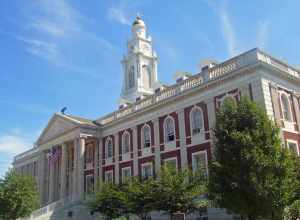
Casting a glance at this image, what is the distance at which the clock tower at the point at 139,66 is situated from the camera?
5606cm

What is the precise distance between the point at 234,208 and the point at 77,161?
77.9 feet

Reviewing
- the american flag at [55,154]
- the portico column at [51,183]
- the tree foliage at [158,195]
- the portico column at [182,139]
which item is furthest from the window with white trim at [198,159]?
the portico column at [51,183]

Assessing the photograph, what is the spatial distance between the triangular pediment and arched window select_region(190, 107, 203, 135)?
14.9 m

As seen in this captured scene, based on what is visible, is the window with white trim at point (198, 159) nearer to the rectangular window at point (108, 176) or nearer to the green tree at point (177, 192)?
the green tree at point (177, 192)

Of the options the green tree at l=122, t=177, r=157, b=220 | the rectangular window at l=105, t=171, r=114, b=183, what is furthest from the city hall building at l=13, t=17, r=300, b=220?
the green tree at l=122, t=177, r=157, b=220

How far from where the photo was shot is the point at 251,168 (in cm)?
1638

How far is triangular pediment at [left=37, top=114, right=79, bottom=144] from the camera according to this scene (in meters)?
39.9

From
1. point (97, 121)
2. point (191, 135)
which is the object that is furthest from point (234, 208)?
point (97, 121)

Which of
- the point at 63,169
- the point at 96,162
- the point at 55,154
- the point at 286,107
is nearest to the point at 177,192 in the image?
the point at 286,107

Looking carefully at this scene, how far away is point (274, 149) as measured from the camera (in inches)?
668

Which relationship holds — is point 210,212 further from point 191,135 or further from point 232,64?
point 232,64

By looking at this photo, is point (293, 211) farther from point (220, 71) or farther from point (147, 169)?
point (147, 169)

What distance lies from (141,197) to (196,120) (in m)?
8.49

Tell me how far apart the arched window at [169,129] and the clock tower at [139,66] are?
2419cm
